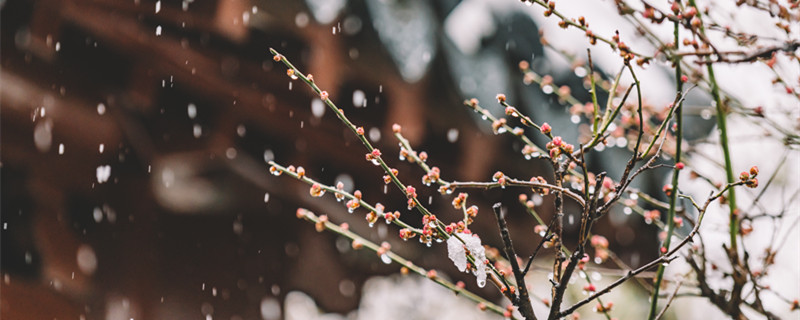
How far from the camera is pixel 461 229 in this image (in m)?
0.72

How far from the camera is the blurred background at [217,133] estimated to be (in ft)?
8.39

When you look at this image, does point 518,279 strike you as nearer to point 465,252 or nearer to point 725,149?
point 465,252

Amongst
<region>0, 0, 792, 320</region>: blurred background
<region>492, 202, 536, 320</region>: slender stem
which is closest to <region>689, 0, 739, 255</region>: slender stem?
<region>492, 202, 536, 320</region>: slender stem

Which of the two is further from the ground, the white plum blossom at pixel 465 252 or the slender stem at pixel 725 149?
the slender stem at pixel 725 149

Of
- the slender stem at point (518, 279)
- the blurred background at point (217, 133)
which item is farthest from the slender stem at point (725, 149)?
the blurred background at point (217, 133)

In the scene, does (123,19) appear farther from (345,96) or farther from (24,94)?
(345,96)

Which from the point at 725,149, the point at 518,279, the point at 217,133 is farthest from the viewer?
the point at 217,133

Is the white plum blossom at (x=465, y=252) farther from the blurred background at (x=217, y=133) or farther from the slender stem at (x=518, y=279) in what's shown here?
the blurred background at (x=217, y=133)

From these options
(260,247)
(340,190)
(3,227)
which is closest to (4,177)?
(3,227)

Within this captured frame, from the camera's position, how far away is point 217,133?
2857mm

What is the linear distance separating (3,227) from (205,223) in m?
0.98

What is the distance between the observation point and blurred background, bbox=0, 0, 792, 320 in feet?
8.39

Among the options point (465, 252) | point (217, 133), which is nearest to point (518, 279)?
point (465, 252)

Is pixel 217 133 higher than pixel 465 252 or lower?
lower
